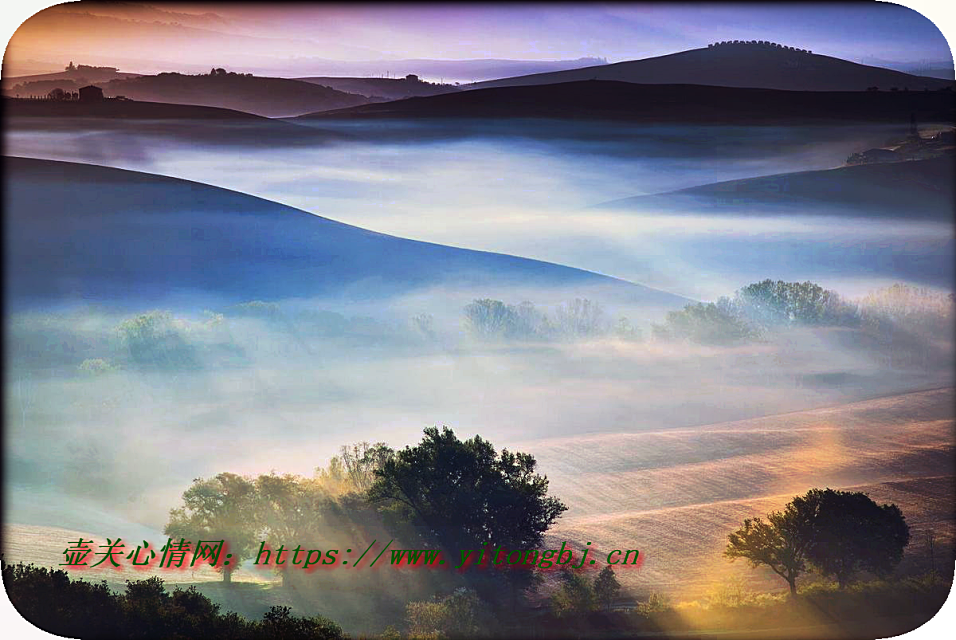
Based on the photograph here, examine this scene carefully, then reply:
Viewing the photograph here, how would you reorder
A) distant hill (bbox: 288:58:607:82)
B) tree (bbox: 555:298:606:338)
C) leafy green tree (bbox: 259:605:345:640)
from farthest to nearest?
1. distant hill (bbox: 288:58:607:82)
2. tree (bbox: 555:298:606:338)
3. leafy green tree (bbox: 259:605:345:640)

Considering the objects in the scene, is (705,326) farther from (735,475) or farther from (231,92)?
(231,92)

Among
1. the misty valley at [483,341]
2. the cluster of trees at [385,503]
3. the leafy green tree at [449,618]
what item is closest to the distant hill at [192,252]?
the misty valley at [483,341]

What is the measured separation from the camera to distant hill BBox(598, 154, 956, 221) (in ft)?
14.3

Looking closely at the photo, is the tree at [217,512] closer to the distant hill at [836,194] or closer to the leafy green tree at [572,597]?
the leafy green tree at [572,597]

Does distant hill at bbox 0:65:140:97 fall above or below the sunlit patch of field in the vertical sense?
above

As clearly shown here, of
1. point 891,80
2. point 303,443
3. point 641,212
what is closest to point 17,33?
point 303,443

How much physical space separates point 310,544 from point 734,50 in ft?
8.34

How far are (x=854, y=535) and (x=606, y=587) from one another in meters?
0.97

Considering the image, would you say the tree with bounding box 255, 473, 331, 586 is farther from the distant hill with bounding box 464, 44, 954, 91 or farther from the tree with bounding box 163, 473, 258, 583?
the distant hill with bounding box 464, 44, 954, 91

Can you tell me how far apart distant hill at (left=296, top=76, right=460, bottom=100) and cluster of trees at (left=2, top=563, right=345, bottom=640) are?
2058 millimetres

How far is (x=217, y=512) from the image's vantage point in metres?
4.23

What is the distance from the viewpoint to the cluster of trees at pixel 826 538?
13.9 feet

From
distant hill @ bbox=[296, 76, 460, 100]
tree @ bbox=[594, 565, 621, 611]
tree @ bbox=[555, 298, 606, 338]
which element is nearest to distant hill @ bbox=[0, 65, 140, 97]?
distant hill @ bbox=[296, 76, 460, 100]

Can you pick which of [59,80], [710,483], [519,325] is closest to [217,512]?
[519,325]
